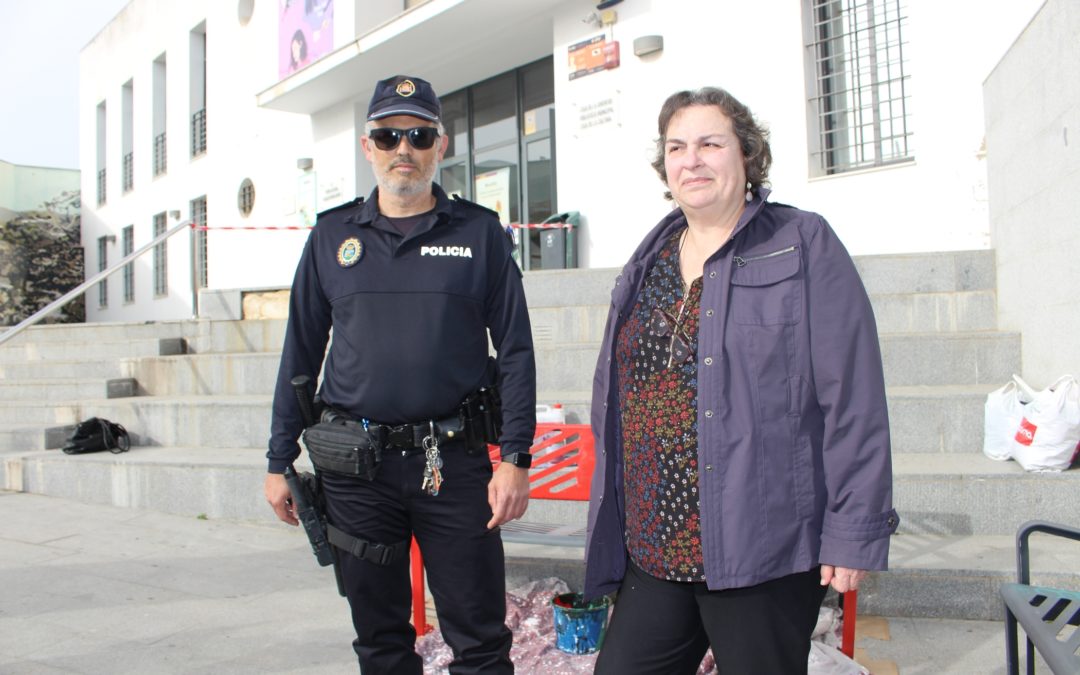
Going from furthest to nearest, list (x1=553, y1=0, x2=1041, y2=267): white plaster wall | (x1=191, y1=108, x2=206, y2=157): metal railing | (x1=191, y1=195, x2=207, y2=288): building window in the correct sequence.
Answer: (x1=191, y1=108, x2=206, y2=157): metal railing < (x1=191, y1=195, x2=207, y2=288): building window < (x1=553, y1=0, x2=1041, y2=267): white plaster wall

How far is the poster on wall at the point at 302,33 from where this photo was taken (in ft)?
42.5

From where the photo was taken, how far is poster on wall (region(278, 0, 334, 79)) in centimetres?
1296

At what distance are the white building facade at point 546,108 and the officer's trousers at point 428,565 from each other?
124 centimetres

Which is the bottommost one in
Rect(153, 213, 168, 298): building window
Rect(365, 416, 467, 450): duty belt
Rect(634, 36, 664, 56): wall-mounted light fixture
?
Rect(365, 416, 467, 450): duty belt

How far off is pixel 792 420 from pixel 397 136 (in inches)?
60.5

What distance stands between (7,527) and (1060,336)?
7192 millimetres

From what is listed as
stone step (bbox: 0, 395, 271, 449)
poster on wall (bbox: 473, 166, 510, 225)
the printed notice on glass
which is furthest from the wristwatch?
poster on wall (bbox: 473, 166, 510, 225)

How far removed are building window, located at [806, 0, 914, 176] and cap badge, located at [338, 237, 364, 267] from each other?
271 inches

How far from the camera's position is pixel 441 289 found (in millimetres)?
2541

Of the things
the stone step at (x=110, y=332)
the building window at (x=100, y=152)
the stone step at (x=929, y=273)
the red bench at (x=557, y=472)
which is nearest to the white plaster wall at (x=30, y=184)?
the building window at (x=100, y=152)

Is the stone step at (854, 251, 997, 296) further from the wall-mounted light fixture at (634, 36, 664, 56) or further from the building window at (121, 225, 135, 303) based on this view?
the building window at (121, 225, 135, 303)

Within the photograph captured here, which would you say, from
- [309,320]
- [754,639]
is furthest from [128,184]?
[754,639]

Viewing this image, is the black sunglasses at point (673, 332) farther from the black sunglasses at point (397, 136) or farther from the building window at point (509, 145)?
the building window at point (509, 145)

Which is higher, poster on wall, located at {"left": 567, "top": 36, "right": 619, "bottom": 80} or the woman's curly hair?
poster on wall, located at {"left": 567, "top": 36, "right": 619, "bottom": 80}
